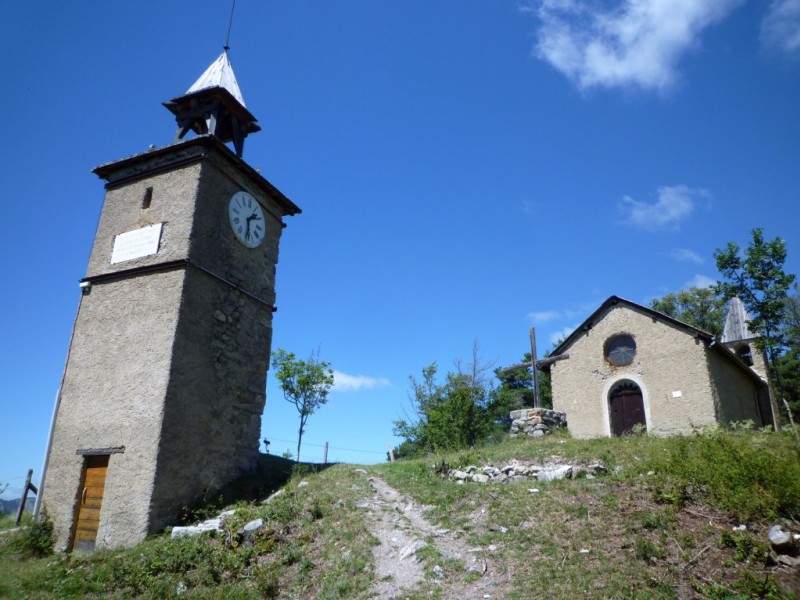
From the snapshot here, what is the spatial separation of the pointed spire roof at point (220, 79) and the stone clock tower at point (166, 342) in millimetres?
250

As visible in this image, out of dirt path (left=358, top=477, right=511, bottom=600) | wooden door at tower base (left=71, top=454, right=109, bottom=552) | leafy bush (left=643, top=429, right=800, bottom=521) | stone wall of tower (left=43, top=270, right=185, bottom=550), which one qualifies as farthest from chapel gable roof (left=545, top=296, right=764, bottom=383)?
wooden door at tower base (left=71, top=454, right=109, bottom=552)

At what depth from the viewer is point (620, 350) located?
60.2 ft

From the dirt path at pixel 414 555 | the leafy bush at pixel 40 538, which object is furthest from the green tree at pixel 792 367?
the leafy bush at pixel 40 538

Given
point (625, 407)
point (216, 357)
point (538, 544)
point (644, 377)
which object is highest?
point (644, 377)

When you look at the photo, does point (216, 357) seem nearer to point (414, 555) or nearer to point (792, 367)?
point (414, 555)

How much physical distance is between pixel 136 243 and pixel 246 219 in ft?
9.10

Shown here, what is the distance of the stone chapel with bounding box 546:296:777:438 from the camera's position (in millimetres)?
16406

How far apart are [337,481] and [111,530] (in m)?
4.56

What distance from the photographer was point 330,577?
7277 millimetres

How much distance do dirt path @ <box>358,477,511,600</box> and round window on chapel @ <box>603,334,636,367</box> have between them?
11298mm

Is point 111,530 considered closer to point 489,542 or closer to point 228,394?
point 228,394

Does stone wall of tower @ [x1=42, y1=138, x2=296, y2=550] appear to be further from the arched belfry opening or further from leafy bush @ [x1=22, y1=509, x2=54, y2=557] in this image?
the arched belfry opening

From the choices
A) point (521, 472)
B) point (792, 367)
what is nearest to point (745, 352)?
point (792, 367)

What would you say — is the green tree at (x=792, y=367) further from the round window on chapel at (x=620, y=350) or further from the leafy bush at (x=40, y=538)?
the leafy bush at (x=40, y=538)
